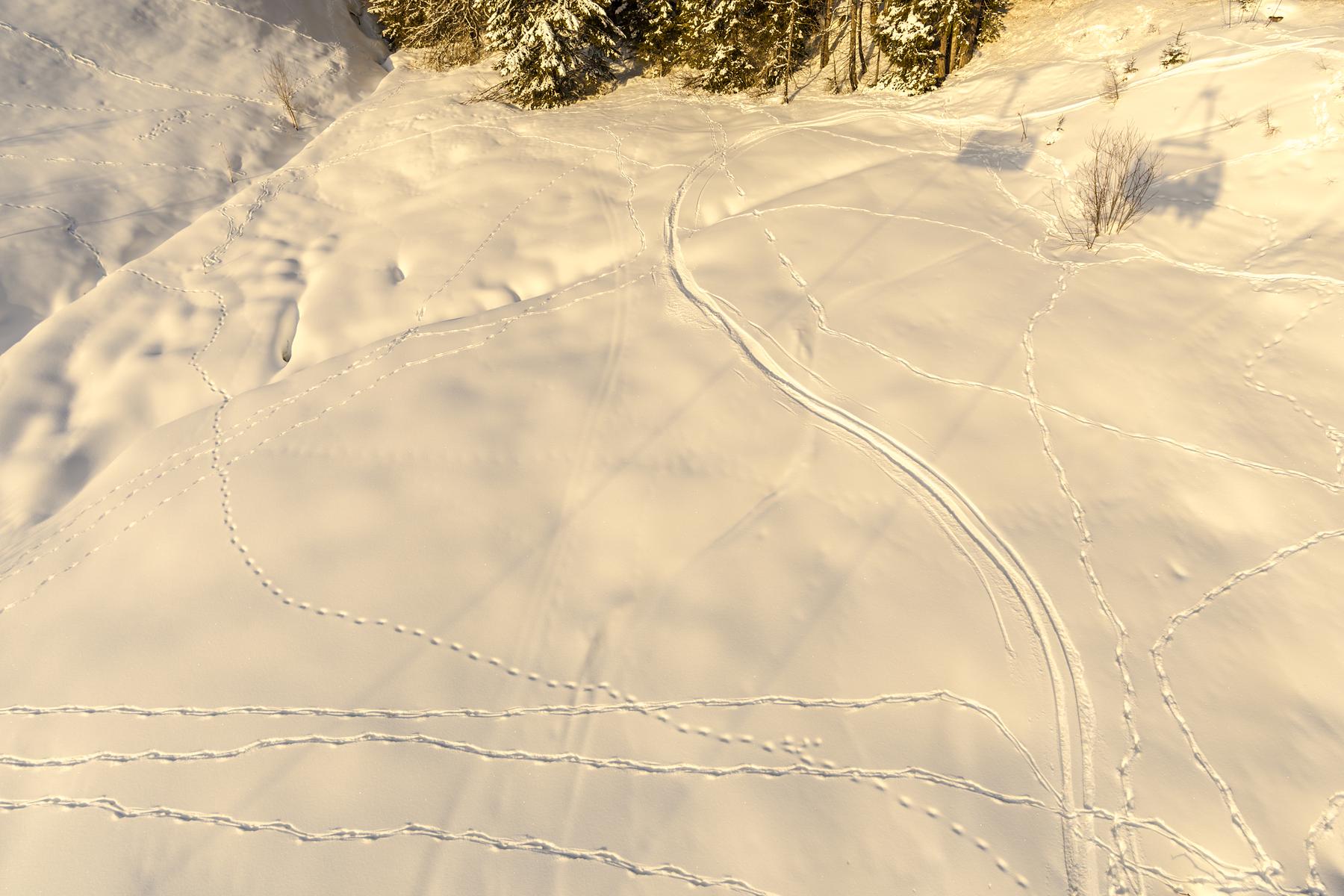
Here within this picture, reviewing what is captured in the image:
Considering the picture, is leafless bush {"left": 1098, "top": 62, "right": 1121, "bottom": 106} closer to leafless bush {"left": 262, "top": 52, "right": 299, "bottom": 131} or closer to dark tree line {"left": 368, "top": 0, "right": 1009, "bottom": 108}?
dark tree line {"left": 368, "top": 0, "right": 1009, "bottom": 108}

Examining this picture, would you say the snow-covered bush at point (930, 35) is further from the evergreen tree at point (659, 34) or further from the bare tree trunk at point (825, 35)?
the evergreen tree at point (659, 34)

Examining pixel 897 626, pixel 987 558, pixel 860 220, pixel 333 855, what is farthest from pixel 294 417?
pixel 860 220

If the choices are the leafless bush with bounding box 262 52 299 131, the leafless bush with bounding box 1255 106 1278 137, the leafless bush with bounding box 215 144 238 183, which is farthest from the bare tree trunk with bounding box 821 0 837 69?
the leafless bush with bounding box 215 144 238 183

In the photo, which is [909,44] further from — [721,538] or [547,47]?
[721,538]

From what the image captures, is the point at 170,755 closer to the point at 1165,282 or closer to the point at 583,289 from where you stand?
the point at 583,289

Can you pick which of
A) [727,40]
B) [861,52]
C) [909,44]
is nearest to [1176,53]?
[909,44]
